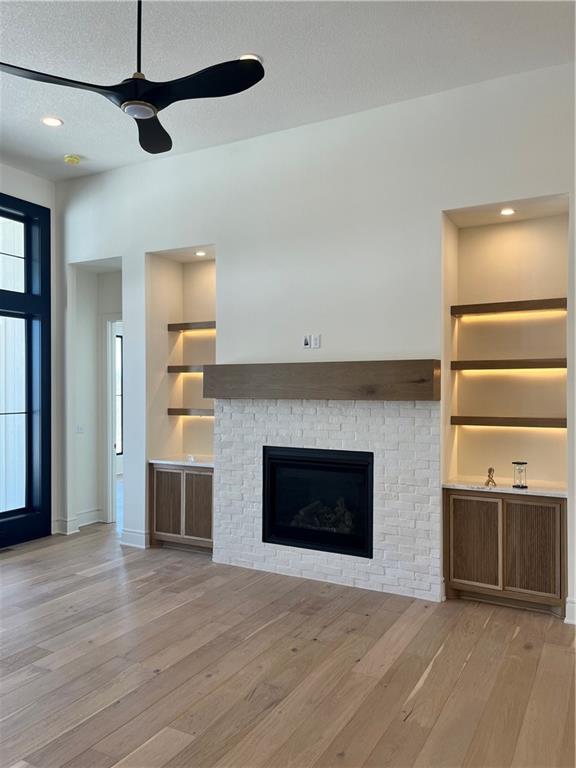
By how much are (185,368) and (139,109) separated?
299 centimetres

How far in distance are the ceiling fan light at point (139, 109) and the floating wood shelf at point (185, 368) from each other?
9.01ft

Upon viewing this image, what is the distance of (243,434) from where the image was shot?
4.79 m

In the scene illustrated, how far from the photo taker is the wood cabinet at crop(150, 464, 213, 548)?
507 centimetres

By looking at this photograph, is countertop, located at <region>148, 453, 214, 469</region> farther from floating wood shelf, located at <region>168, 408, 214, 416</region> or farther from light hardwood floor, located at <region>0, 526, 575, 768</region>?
light hardwood floor, located at <region>0, 526, 575, 768</region>

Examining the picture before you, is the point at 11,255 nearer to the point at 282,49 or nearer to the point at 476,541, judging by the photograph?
the point at 282,49

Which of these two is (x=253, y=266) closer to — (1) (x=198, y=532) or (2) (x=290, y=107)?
(2) (x=290, y=107)

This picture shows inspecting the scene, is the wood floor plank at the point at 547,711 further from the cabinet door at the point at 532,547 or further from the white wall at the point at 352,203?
the white wall at the point at 352,203

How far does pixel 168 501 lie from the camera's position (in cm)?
526

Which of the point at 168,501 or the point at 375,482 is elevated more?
the point at 375,482

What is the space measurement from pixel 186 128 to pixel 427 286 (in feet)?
7.36

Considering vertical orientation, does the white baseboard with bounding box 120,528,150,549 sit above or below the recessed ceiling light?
below

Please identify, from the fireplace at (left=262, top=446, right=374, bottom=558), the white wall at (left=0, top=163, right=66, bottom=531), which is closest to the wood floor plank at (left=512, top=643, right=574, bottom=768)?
the fireplace at (left=262, top=446, right=374, bottom=558)

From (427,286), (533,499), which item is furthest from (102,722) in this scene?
(427,286)

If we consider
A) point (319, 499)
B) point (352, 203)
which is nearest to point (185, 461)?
point (319, 499)
